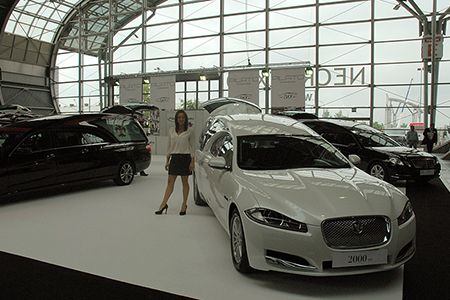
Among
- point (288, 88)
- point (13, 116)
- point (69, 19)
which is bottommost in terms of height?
point (13, 116)

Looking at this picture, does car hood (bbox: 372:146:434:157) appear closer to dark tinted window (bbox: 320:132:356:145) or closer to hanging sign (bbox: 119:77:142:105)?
dark tinted window (bbox: 320:132:356:145)

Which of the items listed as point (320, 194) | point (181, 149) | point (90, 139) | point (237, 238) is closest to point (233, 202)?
point (237, 238)

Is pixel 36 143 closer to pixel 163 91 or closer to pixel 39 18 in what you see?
pixel 163 91

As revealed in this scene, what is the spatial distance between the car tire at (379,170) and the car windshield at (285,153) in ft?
13.3

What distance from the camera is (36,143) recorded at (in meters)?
7.04

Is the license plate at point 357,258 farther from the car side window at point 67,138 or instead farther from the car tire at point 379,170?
the car side window at point 67,138

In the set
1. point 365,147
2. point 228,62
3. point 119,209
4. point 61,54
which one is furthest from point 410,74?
point 61,54

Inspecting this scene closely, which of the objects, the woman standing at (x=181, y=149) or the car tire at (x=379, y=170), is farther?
the car tire at (x=379, y=170)

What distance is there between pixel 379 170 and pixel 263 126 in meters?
4.48

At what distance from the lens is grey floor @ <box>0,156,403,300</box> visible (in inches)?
134

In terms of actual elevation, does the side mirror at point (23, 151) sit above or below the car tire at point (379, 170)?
above

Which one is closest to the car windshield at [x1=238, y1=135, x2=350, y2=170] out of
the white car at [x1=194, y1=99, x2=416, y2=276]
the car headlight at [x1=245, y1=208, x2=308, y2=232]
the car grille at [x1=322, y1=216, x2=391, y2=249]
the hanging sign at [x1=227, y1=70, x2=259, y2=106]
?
the white car at [x1=194, y1=99, x2=416, y2=276]

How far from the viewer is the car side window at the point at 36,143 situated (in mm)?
6844

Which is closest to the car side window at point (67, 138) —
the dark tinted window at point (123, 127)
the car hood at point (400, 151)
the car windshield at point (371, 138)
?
Result: the dark tinted window at point (123, 127)
